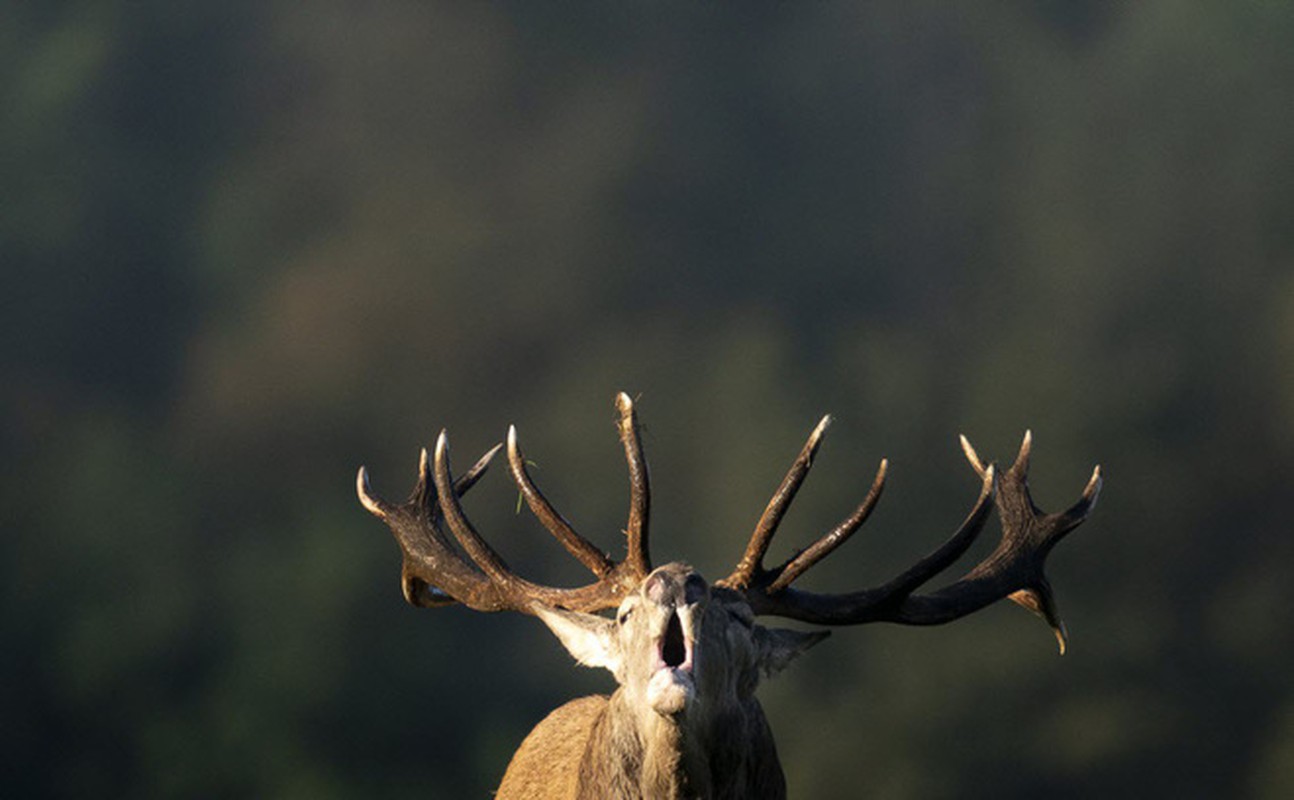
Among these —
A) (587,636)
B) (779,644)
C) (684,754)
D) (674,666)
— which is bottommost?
(684,754)

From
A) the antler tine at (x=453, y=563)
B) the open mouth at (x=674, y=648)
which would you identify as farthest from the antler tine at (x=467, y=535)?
the open mouth at (x=674, y=648)

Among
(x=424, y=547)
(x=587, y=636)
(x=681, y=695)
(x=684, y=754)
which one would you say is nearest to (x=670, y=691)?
(x=681, y=695)

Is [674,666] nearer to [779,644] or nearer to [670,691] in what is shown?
[670,691]

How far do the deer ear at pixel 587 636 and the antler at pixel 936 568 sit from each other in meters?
0.64

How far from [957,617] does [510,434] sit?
2222 millimetres

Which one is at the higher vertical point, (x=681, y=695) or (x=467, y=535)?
(x=467, y=535)

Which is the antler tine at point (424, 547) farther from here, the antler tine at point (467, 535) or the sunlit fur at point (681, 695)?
the sunlit fur at point (681, 695)

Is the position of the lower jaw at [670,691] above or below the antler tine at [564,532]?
below

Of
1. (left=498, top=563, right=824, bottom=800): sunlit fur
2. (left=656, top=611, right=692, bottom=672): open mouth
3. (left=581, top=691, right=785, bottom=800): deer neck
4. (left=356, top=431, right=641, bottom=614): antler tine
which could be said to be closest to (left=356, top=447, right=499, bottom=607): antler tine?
(left=356, top=431, right=641, bottom=614): antler tine

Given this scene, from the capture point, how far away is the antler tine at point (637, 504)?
7.43 meters

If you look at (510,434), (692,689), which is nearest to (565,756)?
(510,434)

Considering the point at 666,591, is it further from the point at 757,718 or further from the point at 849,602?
the point at 849,602

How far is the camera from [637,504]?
7.43 meters

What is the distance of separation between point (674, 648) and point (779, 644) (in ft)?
2.48
